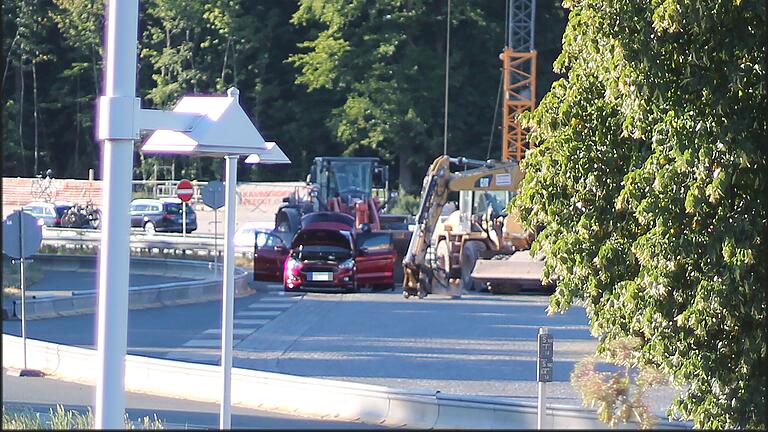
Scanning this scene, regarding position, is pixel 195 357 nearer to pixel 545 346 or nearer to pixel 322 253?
pixel 545 346

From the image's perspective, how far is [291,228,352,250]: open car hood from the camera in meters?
29.5

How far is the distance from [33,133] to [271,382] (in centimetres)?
4969

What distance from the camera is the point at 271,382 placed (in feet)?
45.2

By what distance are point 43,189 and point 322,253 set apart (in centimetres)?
3524

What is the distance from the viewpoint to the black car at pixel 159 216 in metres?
58.1

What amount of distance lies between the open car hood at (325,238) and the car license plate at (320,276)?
854 mm

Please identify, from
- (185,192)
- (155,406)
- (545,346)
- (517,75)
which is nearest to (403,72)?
(517,75)

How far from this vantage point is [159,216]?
58375 millimetres

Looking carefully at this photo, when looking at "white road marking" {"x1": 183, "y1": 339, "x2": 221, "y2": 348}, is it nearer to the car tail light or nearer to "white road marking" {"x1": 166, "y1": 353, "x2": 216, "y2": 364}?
"white road marking" {"x1": 166, "y1": 353, "x2": 216, "y2": 364}

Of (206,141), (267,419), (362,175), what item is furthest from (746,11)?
(362,175)

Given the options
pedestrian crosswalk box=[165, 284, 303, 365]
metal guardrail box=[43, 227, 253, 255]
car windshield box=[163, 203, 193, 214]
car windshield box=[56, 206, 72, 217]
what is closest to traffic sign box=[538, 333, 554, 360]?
pedestrian crosswalk box=[165, 284, 303, 365]

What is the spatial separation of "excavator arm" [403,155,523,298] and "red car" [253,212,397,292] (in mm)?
1006

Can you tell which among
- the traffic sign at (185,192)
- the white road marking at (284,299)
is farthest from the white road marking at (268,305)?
the traffic sign at (185,192)

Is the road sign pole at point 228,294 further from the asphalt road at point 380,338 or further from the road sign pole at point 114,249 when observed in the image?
the asphalt road at point 380,338
